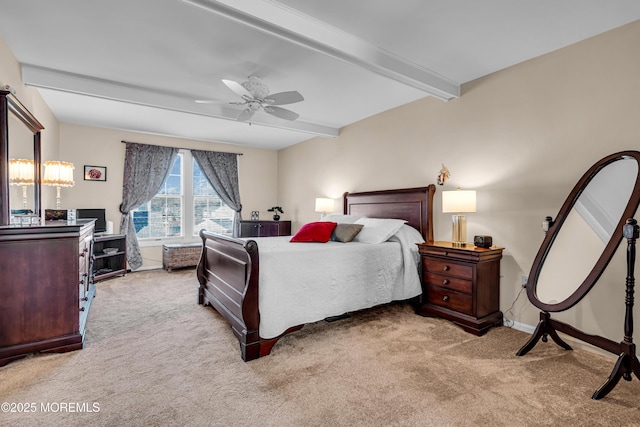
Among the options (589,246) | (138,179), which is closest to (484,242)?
(589,246)

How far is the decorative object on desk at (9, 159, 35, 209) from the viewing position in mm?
2662

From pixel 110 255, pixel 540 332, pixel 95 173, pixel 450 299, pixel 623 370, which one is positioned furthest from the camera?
pixel 95 173

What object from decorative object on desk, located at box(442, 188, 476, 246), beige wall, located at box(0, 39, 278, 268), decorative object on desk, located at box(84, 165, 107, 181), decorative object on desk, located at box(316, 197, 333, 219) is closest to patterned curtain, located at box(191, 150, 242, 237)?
beige wall, located at box(0, 39, 278, 268)

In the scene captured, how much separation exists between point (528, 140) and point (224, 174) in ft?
17.1

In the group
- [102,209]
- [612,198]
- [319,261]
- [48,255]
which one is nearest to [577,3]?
[612,198]

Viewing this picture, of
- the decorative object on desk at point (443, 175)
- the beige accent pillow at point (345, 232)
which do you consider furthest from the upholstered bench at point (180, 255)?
the decorative object on desk at point (443, 175)

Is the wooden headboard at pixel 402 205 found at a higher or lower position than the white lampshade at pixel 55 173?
lower

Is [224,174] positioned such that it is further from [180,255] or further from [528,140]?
[528,140]

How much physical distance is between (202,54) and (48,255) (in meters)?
A: 2.04

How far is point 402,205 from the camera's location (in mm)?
4031

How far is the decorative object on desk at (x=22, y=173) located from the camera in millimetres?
2662

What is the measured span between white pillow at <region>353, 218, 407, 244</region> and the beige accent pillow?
7cm

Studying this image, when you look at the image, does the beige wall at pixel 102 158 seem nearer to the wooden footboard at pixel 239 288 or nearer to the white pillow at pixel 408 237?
the wooden footboard at pixel 239 288

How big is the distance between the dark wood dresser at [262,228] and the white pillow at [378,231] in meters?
2.95
